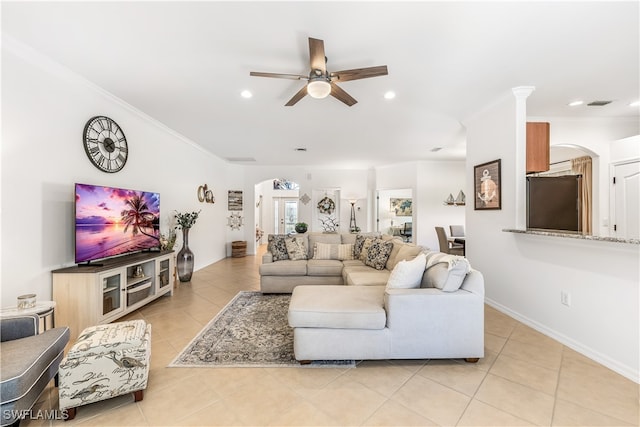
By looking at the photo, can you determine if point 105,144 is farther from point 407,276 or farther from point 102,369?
point 407,276

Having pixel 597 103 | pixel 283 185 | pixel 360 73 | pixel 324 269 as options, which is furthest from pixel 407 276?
pixel 283 185

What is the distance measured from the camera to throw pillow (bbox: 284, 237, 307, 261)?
4.43 meters

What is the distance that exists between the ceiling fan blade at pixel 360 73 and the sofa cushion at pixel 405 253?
210cm

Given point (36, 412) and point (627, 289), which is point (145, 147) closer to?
point (36, 412)

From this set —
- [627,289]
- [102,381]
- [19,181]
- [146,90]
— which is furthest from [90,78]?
[627,289]

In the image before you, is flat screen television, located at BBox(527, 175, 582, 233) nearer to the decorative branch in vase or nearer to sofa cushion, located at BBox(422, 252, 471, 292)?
sofa cushion, located at BBox(422, 252, 471, 292)

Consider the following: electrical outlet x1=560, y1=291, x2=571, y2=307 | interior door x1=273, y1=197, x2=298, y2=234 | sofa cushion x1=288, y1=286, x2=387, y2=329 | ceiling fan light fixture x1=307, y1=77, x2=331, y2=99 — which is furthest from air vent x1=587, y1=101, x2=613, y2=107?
interior door x1=273, y1=197, x2=298, y2=234

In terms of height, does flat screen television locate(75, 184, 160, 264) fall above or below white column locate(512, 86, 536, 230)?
below

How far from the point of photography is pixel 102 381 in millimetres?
1711

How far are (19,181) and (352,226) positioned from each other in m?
7.24

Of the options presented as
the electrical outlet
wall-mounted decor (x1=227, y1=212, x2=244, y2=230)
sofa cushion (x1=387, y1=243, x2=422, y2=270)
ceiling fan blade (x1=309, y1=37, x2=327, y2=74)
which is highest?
ceiling fan blade (x1=309, y1=37, x2=327, y2=74)

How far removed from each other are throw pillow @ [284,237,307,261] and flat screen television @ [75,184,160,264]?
6.44ft

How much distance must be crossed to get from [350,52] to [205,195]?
4729 millimetres

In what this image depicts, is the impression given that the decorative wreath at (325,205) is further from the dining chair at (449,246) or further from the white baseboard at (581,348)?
the white baseboard at (581,348)
